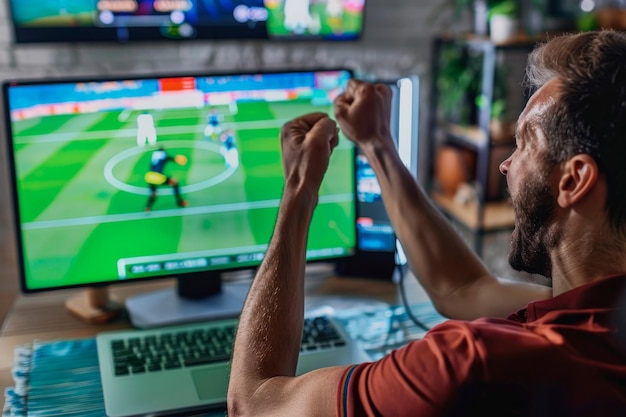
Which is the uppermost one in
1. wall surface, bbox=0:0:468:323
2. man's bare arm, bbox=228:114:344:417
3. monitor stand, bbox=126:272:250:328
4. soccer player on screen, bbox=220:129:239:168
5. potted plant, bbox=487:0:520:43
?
potted plant, bbox=487:0:520:43

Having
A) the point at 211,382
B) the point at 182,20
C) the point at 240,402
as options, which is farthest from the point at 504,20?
the point at 240,402

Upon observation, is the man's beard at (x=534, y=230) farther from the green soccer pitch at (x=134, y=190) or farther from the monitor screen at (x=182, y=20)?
the monitor screen at (x=182, y=20)

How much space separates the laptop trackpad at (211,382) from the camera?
1.21 meters

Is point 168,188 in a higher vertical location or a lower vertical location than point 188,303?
higher

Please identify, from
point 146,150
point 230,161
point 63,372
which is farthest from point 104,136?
point 63,372

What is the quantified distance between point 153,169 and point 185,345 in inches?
13.1

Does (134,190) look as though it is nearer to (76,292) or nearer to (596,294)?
(76,292)

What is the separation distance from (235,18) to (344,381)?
2147 millimetres

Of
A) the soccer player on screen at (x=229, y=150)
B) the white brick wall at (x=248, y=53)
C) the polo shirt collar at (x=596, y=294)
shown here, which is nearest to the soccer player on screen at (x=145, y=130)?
the soccer player on screen at (x=229, y=150)

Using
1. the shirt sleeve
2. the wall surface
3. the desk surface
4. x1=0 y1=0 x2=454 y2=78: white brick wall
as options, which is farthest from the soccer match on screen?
x1=0 y1=0 x2=454 y2=78: white brick wall

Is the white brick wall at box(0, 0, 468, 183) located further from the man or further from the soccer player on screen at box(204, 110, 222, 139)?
the man

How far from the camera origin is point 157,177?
1.43 meters

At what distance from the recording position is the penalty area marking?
1.41 m

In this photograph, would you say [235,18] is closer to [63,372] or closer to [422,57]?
[422,57]
